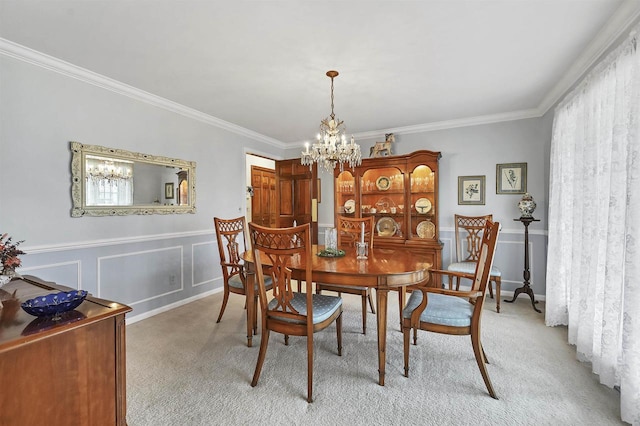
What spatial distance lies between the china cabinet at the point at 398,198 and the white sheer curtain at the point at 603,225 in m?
1.48

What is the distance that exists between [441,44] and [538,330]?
9.30 ft

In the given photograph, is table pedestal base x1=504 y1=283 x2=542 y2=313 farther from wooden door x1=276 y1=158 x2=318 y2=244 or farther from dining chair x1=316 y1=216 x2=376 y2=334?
wooden door x1=276 y1=158 x2=318 y2=244

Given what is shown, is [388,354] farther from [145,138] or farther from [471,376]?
[145,138]

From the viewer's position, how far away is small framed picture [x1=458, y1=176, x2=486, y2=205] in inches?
166

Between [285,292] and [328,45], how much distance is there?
74.4 inches

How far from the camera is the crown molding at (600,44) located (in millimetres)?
1854

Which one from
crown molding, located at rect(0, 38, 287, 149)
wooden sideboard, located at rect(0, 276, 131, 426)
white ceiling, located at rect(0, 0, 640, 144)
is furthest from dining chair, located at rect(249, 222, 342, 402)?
crown molding, located at rect(0, 38, 287, 149)

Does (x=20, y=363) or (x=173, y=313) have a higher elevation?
(x=20, y=363)

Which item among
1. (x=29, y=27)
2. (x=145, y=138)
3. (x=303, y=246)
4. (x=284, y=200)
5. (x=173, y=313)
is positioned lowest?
(x=173, y=313)

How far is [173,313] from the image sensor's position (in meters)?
3.41

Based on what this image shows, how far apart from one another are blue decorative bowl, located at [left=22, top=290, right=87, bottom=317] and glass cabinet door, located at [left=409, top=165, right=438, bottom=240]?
400 cm

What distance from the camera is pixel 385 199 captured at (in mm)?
4785

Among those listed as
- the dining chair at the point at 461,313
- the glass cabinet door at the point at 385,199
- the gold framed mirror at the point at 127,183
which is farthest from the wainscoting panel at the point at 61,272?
the glass cabinet door at the point at 385,199

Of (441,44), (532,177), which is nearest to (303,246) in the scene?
(441,44)
